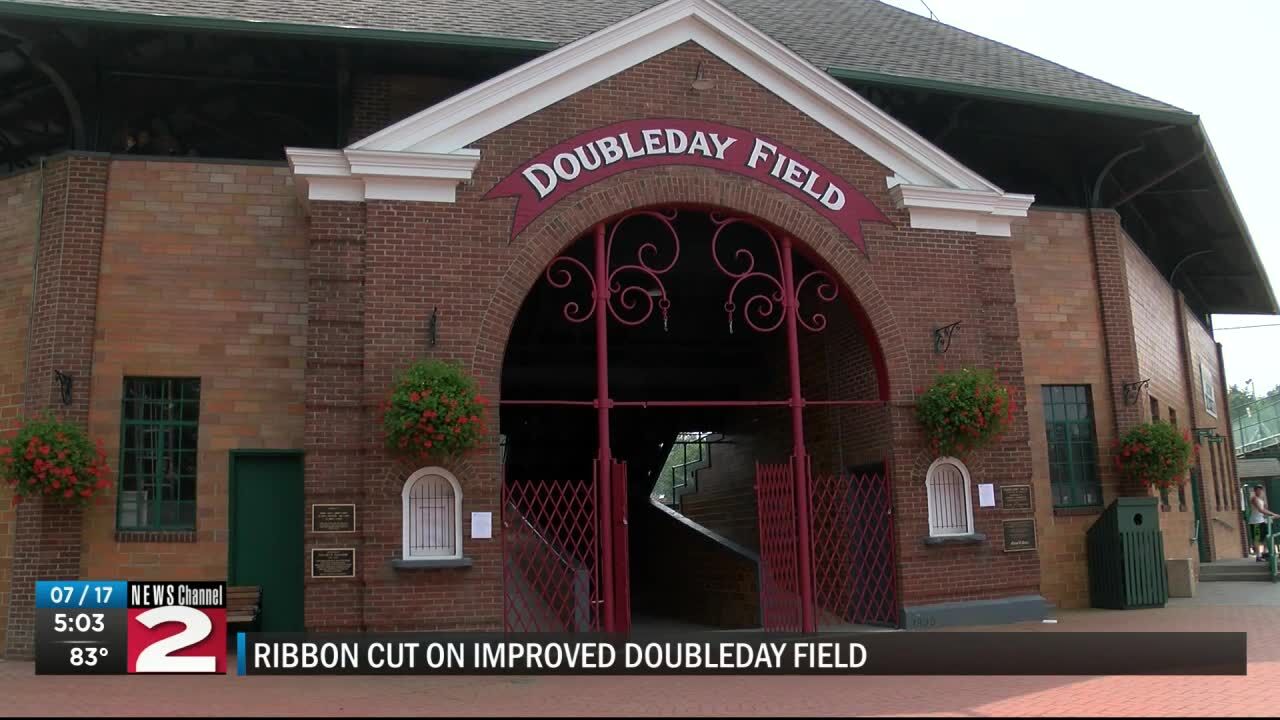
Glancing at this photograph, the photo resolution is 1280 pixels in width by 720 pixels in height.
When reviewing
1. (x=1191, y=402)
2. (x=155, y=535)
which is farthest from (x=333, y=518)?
(x=1191, y=402)

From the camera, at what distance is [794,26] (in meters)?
17.8

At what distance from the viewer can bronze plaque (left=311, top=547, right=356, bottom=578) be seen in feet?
38.5

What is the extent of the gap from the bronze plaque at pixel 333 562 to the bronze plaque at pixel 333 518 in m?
0.20

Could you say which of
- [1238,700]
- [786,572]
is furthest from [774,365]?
[1238,700]

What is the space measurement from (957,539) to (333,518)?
720cm

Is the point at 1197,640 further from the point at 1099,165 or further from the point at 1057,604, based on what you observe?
the point at 1099,165

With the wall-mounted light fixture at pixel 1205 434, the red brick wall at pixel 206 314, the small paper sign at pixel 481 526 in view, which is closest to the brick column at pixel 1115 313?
the wall-mounted light fixture at pixel 1205 434

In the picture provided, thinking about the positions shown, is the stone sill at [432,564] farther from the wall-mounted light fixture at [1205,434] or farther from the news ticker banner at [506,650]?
the wall-mounted light fixture at [1205,434]

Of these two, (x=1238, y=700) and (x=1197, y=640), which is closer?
(x=1238, y=700)

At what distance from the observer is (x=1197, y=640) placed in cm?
1148

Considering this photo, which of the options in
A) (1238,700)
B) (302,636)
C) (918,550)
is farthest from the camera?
(918,550)

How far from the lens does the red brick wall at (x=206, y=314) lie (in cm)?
1284

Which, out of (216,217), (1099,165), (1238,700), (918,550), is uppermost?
(1099,165)

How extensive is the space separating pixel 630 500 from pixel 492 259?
9.89 meters
